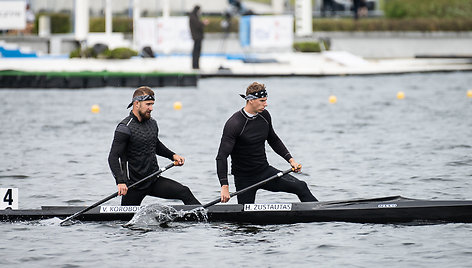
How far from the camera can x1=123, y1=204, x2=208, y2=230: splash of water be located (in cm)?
1231

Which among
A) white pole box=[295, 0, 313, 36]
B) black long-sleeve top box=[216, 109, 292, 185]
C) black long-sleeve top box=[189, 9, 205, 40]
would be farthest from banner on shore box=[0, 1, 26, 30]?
black long-sleeve top box=[216, 109, 292, 185]

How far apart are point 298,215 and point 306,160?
6.31 metres

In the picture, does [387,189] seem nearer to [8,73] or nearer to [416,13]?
[8,73]

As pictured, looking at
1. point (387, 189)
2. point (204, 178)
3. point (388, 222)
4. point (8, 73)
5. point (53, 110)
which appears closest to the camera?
point (388, 222)

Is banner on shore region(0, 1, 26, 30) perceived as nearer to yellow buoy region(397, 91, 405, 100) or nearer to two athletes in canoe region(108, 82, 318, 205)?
yellow buoy region(397, 91, 405, 100)

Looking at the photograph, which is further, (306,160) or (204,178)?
(306,160)

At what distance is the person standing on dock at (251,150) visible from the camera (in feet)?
38.2

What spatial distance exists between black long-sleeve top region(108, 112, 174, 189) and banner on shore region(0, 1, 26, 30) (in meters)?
27.4

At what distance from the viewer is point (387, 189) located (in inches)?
605

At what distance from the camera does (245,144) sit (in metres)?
12.0

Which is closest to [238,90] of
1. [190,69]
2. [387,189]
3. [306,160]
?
[190,69]

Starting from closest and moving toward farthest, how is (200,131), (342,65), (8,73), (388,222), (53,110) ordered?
(388,222), (200,131), (53,110), (8,73), (342,65)

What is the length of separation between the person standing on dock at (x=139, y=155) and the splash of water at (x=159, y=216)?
5.4 inches

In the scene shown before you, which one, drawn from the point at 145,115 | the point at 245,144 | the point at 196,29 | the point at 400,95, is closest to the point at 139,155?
the point at 145,115
